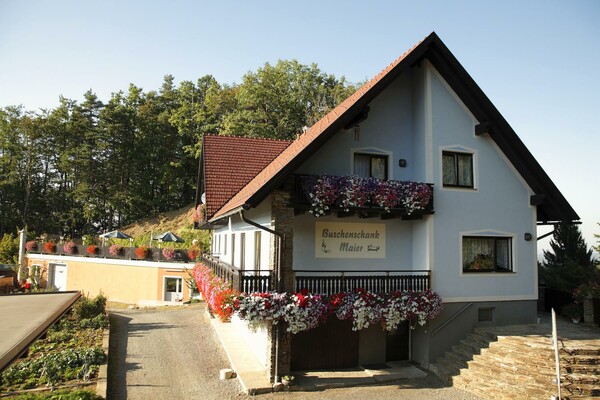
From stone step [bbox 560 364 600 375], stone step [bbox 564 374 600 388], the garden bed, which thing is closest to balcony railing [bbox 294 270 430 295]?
stone step [bbox 560 364 600 375]

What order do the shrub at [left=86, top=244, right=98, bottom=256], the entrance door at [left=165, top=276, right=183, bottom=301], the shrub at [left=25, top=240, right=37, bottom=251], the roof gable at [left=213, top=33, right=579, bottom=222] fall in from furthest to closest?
the shrub at [left=25, top=240, right=37, bottom=251] → the shrub at [left=86, top=244, right=98, bottom=256] → the entrance door at [left=165, top=276, right=183, bottom=301] → the roof gable at [left=213, top=33, right=579, bottom=222]

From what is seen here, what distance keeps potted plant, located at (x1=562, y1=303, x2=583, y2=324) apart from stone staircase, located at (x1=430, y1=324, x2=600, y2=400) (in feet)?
9.05

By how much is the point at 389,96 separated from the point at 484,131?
11.4 feet

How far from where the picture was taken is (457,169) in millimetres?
14273

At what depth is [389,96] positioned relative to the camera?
1434 cm

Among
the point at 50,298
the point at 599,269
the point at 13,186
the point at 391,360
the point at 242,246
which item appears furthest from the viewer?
the point at 13,186

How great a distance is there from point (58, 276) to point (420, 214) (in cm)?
3343

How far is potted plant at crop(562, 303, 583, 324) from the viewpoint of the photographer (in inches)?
619

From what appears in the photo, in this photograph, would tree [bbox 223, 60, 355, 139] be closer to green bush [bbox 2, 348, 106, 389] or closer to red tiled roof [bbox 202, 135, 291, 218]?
red tiled roof [bbox 202, 135, 291, 218]

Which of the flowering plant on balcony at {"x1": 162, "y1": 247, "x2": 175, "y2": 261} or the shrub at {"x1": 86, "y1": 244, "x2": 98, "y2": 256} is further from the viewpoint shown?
the shrub at {"x1": 86, "y1": 244, "x2": 98, "y2": 256}

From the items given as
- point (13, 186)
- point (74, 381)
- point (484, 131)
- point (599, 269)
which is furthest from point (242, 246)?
point (13, 186)

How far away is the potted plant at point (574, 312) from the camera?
51.6ft

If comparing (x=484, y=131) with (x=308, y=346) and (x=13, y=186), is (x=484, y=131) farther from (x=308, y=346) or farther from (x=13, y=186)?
(x=13, y=186)

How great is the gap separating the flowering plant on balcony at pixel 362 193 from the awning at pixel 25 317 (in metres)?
8.61
